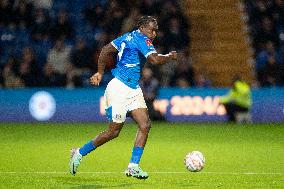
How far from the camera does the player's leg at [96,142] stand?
39.7 ft

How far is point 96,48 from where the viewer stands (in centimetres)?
2641

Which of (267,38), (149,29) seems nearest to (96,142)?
(149,29)

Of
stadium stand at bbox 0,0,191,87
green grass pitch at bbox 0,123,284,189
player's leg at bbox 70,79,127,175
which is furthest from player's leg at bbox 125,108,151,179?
stadium stand at bbox 0,0,191,87

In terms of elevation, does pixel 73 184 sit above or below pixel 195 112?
above

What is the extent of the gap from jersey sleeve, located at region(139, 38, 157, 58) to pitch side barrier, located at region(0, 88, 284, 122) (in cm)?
1293

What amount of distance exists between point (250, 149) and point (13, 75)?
414 inches

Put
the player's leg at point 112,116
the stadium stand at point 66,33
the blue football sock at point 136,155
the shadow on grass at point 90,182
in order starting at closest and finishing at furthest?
the shadow on grass at point 90,182 → the blue football sock at point 136,155 → the player's leg at point 112,116 → the stadium stand at point 66,33

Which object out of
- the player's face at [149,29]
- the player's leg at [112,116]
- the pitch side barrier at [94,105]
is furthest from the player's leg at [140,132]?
the pitch side barrier at [94,105]

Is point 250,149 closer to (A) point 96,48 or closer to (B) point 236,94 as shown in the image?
(B) point 236,94

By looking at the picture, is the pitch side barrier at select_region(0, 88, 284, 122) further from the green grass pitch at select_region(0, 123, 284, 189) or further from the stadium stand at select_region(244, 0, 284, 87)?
the stadium stand at select_region(244, 0, 284, 87)

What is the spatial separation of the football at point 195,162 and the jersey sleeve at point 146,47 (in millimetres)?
1655

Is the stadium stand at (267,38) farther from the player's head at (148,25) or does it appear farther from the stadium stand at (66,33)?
the player's head at (148,25)

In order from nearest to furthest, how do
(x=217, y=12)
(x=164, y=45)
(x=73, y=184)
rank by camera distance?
(x=73, y=184) → (x=164, y=45) → (x=217, y=12)

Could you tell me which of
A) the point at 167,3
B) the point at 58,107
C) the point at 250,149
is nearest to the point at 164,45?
the point at 167,3
